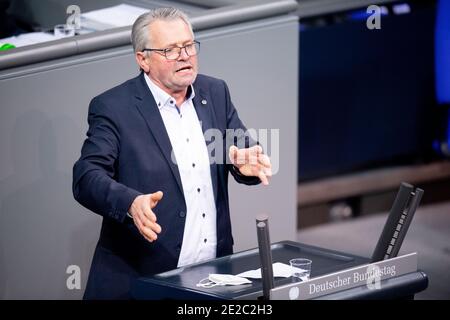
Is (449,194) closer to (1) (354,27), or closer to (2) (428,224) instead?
(2) (428,224)

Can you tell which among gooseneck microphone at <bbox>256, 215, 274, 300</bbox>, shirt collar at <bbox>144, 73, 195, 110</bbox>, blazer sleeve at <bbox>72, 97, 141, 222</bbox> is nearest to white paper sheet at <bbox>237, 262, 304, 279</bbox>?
gooseneck microphone at <bbox>256, 215, 274, 300</bbox>

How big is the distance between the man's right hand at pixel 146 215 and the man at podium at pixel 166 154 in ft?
1.08

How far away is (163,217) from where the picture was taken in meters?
3.60

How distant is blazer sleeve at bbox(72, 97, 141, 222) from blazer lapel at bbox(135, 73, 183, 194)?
4.4 inches

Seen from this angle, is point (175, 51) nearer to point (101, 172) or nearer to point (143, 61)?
point (143, 61)

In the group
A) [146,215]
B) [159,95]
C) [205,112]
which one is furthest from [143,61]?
[146,215]

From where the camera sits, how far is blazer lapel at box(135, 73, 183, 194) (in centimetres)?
357

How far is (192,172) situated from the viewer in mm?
3623

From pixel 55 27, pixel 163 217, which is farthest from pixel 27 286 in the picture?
pixel 55 27

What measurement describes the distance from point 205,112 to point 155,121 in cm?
19

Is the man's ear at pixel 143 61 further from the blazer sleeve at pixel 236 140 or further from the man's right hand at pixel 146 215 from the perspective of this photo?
the man's right hand at pixel 146 215

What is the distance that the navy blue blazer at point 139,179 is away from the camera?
3.53 meters

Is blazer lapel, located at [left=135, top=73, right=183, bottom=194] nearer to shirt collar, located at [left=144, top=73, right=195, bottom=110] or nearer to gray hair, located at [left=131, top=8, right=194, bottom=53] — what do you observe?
shirt collar, located at [left=144, top=73, right=195, bottom=110]

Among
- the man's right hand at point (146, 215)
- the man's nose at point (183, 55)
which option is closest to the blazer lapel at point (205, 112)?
the man's nose at point (183, 55)
